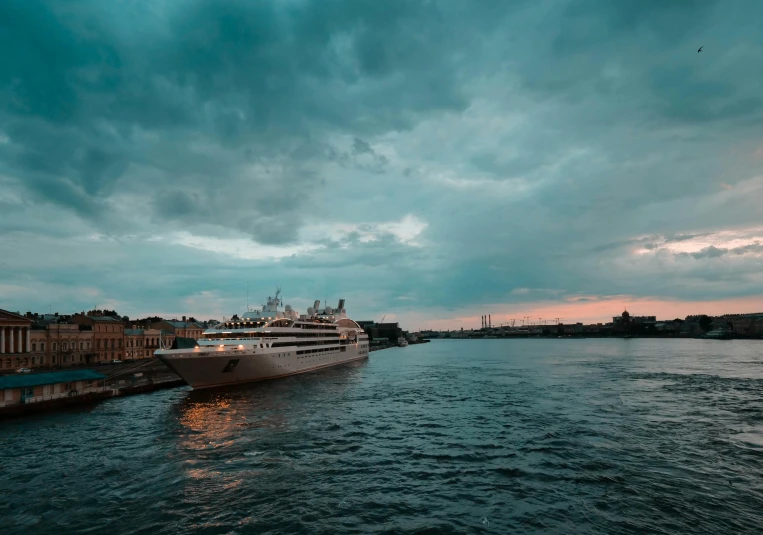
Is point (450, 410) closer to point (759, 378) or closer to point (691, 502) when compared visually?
point (691, 502)

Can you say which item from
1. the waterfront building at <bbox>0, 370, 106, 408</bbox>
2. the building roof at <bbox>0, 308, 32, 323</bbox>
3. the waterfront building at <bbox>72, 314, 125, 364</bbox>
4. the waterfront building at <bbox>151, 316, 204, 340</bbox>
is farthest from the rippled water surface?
the waterfront building at <bbox>151, 316, 204, 340</bbox>

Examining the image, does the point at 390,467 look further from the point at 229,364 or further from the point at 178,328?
the point at 178,328

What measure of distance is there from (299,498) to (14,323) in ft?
284

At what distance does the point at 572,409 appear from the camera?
46.9 metres

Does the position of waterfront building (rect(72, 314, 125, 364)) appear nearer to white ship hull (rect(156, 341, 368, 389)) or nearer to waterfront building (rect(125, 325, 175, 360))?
waterfront building (rect(125, 325, 175, 360))

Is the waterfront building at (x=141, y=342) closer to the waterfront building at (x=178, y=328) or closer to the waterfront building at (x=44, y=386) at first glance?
the waterfront building at (x=178, y=328)

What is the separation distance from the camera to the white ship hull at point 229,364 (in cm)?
5781

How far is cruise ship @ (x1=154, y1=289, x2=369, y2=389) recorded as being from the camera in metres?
59.5

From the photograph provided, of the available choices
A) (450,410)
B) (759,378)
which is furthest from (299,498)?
(759,378)

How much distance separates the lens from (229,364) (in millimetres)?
63062

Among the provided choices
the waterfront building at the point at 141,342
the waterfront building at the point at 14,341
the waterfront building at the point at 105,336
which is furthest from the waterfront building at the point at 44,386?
the waterfront building at the point at 141,342

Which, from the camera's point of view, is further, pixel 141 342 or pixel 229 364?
pixel 141 342

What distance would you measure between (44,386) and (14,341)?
46.1 metres

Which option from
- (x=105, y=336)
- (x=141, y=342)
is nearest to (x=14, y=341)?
(x=105, y=336)
